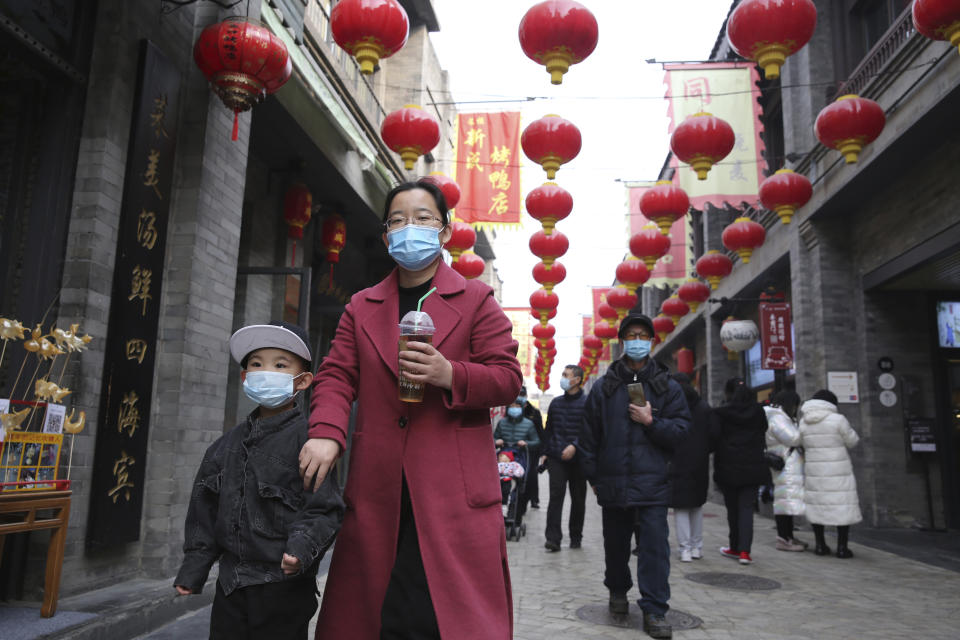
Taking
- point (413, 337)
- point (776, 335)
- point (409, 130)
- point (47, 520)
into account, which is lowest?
point (47, 520)

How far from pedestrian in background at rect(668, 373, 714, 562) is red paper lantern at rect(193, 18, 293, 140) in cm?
512

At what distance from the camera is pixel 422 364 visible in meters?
2.21

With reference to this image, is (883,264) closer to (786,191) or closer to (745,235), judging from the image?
(745,235)

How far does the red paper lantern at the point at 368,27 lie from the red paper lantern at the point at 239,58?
657 mm

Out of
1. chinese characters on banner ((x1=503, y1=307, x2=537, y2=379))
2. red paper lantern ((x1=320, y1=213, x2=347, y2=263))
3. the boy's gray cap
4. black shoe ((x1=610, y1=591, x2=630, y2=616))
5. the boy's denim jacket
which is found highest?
chinese characters on banner ((x1=503, y1=307, x2=537, y2=379))

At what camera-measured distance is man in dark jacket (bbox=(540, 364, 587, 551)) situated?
881 centimetres

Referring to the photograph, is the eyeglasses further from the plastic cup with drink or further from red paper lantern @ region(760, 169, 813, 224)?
red paper lantern @ region(760, 169, 813, 224)

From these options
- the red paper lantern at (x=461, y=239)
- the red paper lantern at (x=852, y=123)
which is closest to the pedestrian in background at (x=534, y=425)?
the red paper lantern at (x=461, y=239)

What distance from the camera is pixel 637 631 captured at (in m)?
5.05

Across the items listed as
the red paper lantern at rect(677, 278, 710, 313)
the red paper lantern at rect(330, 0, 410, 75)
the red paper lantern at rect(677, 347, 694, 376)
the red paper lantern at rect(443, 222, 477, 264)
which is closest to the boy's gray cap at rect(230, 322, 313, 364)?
the red paper lantern at rect(330, 0, 410, 75)

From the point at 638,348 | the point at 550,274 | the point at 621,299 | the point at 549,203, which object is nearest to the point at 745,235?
the point at 549,203

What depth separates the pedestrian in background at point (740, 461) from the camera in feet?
27.1

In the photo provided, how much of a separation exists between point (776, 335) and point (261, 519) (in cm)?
1261

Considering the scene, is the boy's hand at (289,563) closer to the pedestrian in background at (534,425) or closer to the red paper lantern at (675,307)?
the pedestrian in background at (534,425)
